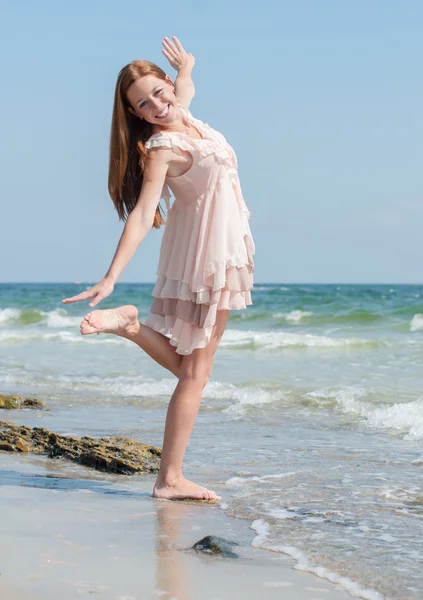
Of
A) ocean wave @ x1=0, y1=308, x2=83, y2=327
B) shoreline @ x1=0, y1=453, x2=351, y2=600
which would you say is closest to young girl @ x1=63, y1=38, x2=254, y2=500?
shoreline @ x1=0, y1=453, x2=351, y2=600

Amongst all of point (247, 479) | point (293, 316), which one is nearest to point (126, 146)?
point (247, 479)

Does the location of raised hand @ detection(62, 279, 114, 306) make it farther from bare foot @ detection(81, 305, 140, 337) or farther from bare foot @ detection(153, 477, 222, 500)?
bare foot @ detection(153, 477, 222, 500)

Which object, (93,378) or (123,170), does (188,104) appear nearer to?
(123,170)

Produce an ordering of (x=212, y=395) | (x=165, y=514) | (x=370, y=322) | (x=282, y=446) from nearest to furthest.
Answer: (x=165, y=514), (x=282, y=446), (x=212, y=395), (x=370, y=322)

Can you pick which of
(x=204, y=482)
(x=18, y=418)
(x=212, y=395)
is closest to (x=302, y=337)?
(x=212, y=395)

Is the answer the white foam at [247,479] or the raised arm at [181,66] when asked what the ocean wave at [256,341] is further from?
the raised arm at [181,66]

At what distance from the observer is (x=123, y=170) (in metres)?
3.69

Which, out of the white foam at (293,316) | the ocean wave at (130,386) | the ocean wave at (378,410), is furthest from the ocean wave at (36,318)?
the ocean wave at (378,410)

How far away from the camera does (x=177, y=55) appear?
13.9 feet

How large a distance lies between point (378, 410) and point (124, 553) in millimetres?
4444

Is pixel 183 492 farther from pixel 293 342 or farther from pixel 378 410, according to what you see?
pixel 293 342

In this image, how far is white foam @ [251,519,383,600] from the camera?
2624 millimetres

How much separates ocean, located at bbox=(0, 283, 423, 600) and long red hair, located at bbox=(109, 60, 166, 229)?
4.78 ft

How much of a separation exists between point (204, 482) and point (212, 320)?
106cm
